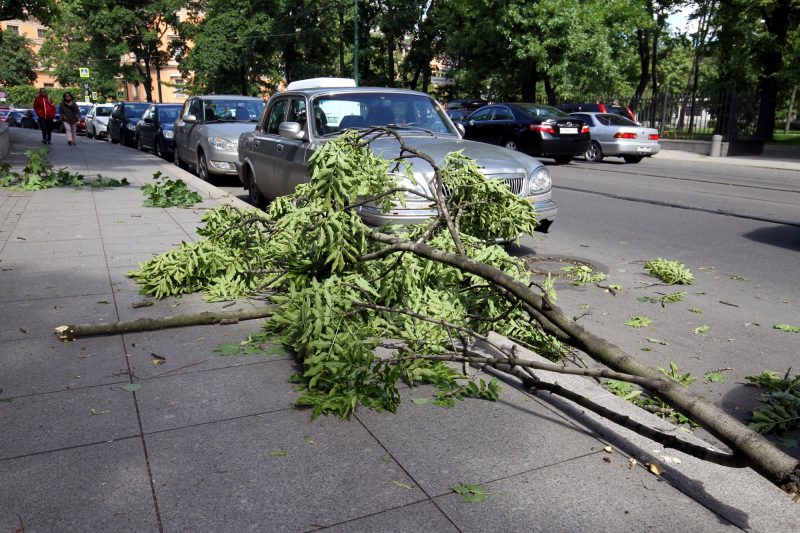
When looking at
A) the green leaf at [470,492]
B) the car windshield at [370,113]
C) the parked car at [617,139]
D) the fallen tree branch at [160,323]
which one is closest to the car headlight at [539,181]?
the car windshield at [370,113]

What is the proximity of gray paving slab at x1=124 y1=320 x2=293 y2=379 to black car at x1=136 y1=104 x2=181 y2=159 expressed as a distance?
15.5m

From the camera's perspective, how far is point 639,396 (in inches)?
162

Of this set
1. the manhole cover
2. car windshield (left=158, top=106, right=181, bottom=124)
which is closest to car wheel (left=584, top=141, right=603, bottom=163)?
car windshield (left=158, top=106, right=181, bottom=124)

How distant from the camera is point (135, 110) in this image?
27453 mm

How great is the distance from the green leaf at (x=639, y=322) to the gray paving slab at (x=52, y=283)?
438cm

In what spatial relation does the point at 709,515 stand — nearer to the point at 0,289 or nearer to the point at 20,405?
the point at 20,405

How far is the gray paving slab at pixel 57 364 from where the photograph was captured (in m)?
3.85

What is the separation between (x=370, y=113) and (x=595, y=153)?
1541cm

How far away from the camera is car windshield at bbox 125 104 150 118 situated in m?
27.0

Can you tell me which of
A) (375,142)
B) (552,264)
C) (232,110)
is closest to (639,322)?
(552,264)

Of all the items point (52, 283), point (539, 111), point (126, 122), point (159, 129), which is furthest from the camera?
point (126, 122)

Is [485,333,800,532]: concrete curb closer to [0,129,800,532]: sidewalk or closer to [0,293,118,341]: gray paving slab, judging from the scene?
[0,129,800,532]: sidewalk

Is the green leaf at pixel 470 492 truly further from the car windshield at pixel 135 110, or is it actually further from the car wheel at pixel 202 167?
the car windshield at pixel 135 110

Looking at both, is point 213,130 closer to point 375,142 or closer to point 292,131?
point 292,131
